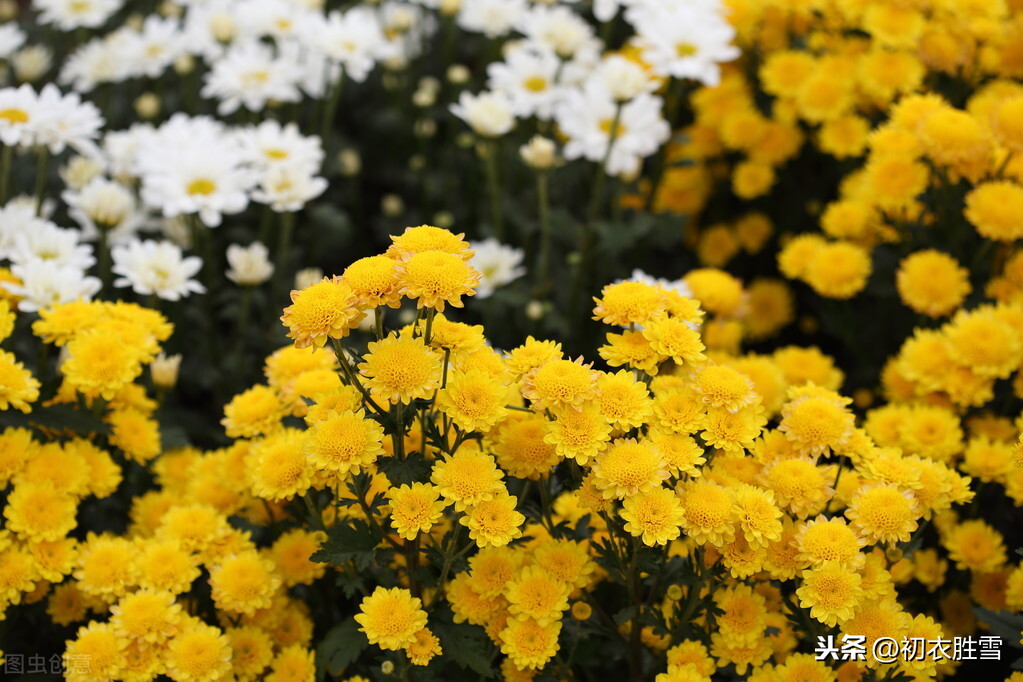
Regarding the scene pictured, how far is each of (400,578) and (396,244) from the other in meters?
0.73

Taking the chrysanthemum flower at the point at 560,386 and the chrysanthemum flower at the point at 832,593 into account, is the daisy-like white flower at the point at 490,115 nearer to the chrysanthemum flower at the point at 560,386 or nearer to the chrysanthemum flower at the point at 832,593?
the chrysanthemum flower at the point at 560,386

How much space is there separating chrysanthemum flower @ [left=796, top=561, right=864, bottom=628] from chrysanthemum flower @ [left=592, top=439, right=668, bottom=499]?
327mm

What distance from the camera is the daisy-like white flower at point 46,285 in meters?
2.34

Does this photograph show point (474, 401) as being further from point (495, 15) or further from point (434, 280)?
point (495, 15)

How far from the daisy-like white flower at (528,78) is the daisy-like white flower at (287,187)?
0.81 metres

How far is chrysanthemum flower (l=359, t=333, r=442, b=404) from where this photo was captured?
1642mm

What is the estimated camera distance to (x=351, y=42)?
337 centimetres

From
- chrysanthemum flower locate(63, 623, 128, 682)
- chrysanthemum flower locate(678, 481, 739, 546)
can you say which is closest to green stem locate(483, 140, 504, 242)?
chrysanthemum flower locate(678, 481, 739, 546)

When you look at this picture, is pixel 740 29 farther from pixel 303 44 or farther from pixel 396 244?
pixel 396 244

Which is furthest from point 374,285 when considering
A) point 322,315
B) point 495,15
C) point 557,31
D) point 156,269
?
point 495,15

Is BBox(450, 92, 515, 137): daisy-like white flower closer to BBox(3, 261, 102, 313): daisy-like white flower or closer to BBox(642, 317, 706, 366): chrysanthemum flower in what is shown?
BBox(3, 261, 102, 313): daisy-like white flower

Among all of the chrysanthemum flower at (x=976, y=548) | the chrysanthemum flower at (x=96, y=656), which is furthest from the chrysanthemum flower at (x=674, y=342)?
the chrysanthemum flower at (x=96, y=656)

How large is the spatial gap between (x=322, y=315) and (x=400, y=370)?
6.4 inches

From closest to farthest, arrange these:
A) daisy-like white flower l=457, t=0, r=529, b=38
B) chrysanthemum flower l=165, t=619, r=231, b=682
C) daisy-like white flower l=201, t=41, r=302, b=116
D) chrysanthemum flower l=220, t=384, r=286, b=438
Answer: chrysanthemum flower l=165, t=619, r=231, b=682
chrysanthemum flower l=220, t=384, r=286, b=438
daisy-like white flower l=201, t=41, r=302, b=116
daisy-like white flower l=457, t=0, r=529, b=38
